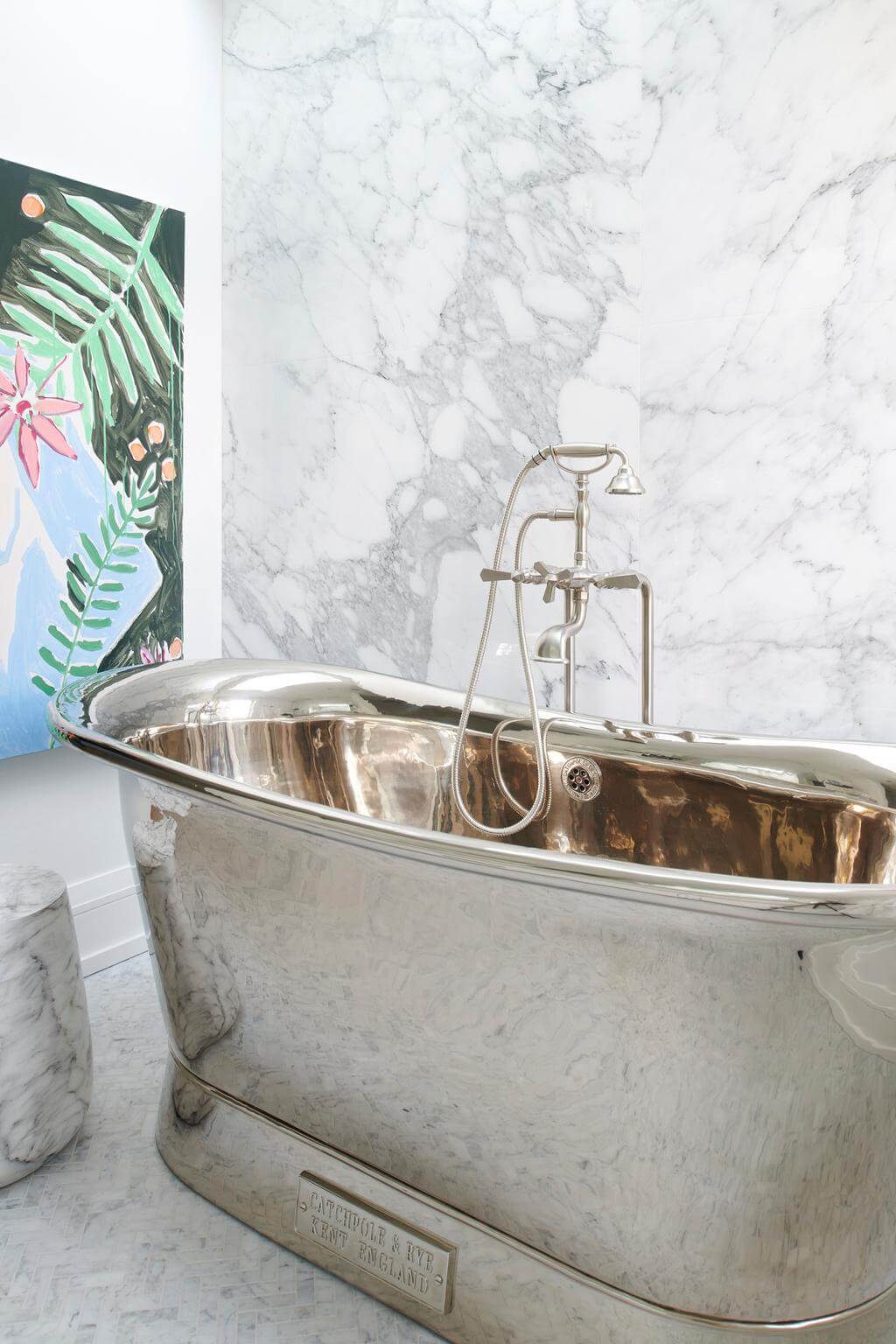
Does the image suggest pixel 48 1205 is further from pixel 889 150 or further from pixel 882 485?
pixel 889 150

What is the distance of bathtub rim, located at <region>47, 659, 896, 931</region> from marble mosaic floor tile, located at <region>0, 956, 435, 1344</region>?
2.24 ft

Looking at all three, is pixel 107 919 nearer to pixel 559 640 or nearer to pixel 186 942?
pixel 186 942

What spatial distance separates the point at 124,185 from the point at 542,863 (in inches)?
83.2

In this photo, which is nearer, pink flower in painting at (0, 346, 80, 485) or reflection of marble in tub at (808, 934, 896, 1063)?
reflection of marble in tub at (808, 934, 896, 1063)

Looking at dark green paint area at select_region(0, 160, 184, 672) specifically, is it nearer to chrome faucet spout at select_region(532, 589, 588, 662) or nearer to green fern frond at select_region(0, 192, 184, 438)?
green fern frond at select_region(0, 192, 184, 438)

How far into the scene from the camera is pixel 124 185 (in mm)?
2434

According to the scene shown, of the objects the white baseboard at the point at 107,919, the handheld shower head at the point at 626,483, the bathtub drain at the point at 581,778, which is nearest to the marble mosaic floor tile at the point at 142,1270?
the white baseboard at the point at 107,919

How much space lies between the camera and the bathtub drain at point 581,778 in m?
1.81

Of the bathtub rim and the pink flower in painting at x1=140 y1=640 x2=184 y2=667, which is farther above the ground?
the pink flower in painting at x1=140 y1=640 x2=184 y2=667

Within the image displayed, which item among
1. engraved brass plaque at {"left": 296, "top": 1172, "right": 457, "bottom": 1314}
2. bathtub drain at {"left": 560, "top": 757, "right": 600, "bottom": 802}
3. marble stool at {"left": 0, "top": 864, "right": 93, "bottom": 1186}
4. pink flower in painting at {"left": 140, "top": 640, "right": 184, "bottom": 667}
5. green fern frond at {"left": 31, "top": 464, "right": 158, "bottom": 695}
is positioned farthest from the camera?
pink flower in painting at {"left": 140, "top": 640, "right": 184, "bottom": 667}

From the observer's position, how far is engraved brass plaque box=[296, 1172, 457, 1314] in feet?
4.47

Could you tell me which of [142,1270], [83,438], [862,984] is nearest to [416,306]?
[83,438]

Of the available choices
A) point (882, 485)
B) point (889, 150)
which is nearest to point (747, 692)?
point (882, 485)

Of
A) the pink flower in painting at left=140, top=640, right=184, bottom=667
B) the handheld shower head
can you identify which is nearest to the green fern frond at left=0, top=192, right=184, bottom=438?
the pink flower in painting at left=140, top=640, right=184, bottom=667
